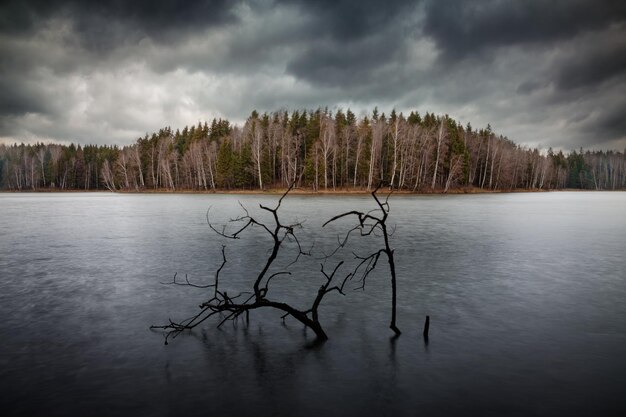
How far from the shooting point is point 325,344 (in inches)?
296

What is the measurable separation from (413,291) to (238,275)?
552cm

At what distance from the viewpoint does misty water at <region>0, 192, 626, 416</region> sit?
5.61m

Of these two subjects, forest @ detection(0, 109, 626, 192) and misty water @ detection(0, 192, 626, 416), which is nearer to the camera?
misty water @ detection(0, 192, 626, 416)

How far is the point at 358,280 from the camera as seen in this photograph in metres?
12.3

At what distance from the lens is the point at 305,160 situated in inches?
3100

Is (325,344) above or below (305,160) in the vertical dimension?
below

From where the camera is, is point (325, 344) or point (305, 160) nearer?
point (325, 344)

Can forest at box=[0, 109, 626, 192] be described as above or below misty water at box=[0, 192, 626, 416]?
above

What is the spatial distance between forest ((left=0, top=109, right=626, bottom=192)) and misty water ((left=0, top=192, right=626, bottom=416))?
44.6 meters

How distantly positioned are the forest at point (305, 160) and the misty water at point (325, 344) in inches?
1756

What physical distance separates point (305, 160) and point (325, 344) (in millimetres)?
72276

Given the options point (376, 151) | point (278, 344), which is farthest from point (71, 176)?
point (278, 344)

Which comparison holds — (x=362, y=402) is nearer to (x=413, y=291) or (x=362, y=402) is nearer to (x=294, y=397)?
(x=294, y=397)

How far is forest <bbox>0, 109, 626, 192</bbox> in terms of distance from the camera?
80.6m
